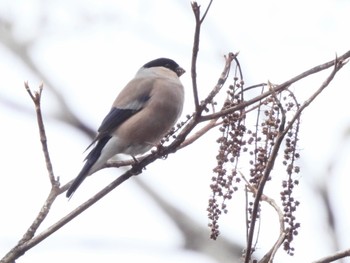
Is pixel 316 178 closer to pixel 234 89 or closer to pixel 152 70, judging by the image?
pixel 152 70

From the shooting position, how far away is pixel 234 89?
2.30 metres

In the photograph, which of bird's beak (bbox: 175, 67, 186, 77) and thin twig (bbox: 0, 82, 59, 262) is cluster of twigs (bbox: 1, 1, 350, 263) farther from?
bird's beak (bbox: 175, 67, 186, 77)

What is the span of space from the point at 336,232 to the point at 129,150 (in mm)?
1020

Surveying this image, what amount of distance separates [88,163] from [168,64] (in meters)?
0.97

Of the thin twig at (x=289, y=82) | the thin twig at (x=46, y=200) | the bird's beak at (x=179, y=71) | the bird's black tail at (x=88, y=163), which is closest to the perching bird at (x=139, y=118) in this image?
the bird's black tail at (x=88, y=163)

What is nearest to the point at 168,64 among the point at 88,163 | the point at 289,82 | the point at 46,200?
the point at 88,163

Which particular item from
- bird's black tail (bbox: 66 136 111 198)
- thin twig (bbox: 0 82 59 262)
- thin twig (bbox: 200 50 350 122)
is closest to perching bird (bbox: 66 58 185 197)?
bird's black tail (bbox: 66 136 111 198)

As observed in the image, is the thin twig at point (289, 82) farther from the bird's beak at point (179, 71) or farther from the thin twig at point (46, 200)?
the bird's beak at point (179, 71)

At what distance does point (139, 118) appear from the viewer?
127 inches

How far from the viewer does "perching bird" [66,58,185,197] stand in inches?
124

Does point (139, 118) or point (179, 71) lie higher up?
point (179, 71)

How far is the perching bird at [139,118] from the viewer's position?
10.3 ft

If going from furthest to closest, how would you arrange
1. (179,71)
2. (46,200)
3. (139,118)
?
(179,71), (139,118), (46,200)

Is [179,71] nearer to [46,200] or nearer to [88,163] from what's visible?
[88,163]
